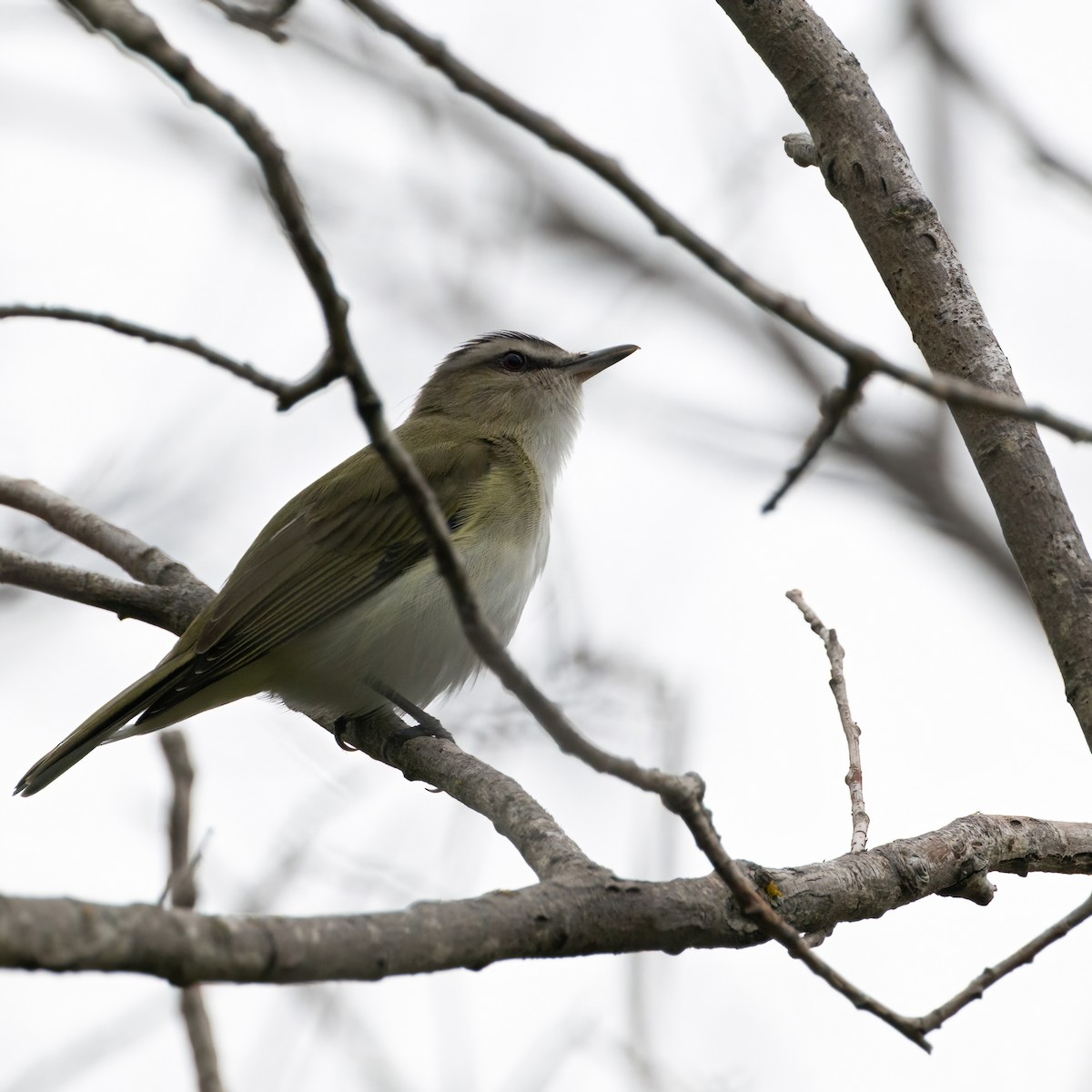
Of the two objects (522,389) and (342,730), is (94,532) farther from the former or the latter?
(522,389)

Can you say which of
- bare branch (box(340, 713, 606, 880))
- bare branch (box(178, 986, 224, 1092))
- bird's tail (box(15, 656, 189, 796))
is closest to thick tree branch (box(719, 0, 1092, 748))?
bare branch (box(340, 713, 606, 880))

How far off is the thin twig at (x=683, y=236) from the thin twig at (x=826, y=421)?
11cm

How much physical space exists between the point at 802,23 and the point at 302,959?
8.58 ft

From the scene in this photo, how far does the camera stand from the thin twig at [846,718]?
3.36 m

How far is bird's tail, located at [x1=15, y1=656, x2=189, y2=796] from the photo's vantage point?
4711 millimetres

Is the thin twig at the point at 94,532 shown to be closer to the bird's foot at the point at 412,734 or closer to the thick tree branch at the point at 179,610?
the thick tree branch at the point at 179,610

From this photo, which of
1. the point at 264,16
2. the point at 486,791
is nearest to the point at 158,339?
the point at 264,16

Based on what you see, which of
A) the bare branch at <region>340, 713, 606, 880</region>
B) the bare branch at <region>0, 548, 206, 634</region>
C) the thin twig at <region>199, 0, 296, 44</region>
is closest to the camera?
the thin twig at <region>199, 0, 296, 44</region>

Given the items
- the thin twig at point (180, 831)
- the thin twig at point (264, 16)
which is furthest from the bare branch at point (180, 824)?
the thin twig at point (264, 16)

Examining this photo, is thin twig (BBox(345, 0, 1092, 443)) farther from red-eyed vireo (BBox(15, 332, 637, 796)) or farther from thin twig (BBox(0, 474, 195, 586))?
thin twig (BBox(0, 474, 195, 586))

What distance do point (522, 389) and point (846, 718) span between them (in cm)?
381

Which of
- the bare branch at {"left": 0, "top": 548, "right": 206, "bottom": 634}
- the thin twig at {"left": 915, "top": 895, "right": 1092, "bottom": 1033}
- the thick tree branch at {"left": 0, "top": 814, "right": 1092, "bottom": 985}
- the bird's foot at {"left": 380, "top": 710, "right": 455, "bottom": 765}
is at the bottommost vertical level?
the thin twig at {"left": 915, "top": 895, "right": 1092, "bottom": 1033}

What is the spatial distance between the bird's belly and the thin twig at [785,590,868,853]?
5.96 ft

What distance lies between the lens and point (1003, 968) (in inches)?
97.0
